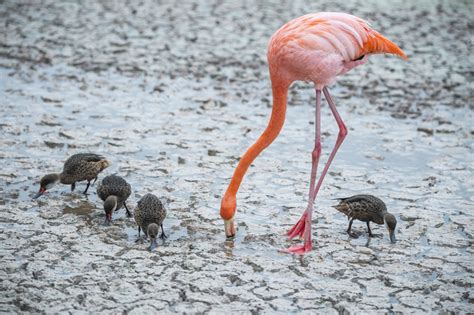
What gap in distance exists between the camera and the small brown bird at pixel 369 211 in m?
6.74

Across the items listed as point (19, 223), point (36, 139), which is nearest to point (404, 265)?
point (19, 223)

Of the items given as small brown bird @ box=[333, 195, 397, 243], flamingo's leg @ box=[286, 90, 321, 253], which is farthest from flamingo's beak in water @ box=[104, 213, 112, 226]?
small brown bird @ box=[333, 195, 397, 243]

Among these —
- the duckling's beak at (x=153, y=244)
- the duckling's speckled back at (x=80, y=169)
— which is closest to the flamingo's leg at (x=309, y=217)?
the duckling's beak at (x=153, y=244)

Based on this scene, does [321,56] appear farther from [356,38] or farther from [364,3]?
[364,3]

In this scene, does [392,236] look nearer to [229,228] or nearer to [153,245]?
[229,228]

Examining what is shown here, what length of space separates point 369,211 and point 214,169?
2459 mm

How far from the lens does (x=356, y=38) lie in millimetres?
6492

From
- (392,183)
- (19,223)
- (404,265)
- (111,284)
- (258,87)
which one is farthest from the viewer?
(258,87)

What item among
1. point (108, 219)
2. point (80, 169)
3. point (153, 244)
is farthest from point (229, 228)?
point (80, 169)

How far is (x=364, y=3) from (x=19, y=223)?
15.8 m

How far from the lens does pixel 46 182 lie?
7391mm

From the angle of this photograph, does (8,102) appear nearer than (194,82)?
Yes

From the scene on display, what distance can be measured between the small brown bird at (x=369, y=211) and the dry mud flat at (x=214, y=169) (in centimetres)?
22

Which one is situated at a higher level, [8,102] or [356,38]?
[356,38]
